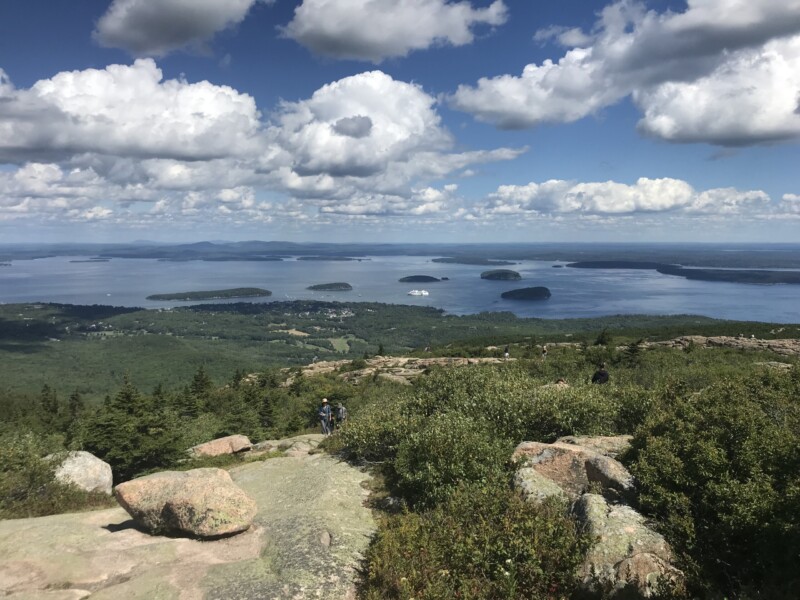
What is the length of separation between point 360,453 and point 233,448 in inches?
402

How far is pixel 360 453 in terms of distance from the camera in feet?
55.6

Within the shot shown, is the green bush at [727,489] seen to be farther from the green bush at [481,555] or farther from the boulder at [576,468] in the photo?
the green bush at [481,555]

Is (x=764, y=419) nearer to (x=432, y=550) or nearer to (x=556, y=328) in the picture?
(x=432, y=550)

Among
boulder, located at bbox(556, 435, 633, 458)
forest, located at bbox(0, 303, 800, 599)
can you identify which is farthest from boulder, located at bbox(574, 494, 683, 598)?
boulder, located at bbox(556, 435, 633, 458)

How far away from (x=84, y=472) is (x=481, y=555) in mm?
16307

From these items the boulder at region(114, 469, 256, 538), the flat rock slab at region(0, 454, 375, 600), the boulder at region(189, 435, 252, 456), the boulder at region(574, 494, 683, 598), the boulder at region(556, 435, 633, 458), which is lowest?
the boulder at region(189, 435, 252, 456)

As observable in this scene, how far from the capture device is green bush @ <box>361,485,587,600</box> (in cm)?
834

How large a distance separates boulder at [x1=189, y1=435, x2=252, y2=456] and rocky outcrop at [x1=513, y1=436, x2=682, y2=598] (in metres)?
15.9

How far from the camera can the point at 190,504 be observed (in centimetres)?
1116

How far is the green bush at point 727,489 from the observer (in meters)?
7.48

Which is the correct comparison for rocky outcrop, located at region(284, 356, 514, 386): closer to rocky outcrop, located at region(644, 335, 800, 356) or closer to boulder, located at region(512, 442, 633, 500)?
rocky outcrop, located at region(644, 335, 800, 356)

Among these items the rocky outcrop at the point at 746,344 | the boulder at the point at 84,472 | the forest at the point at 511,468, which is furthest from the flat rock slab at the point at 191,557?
the rocky outcrop at the point at 746,344

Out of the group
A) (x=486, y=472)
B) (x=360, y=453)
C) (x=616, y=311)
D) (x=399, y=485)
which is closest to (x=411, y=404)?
(x=360, y=453)

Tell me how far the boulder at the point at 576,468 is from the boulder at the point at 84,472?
15622mm
